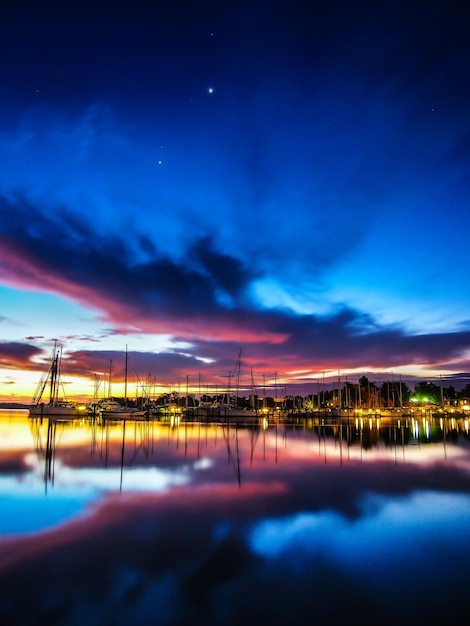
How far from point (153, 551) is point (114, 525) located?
3.44 metres

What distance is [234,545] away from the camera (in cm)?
1373

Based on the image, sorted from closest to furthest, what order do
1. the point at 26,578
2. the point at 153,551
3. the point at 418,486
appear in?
the point at 26,578, the point at 153,551, the point at 418,486

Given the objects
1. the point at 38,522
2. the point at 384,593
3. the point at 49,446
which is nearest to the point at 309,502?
the point at 384,593

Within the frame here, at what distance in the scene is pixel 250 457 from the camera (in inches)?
1348

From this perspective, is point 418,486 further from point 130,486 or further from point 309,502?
point 130,486

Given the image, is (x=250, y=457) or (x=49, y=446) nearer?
(x=250, y=457)

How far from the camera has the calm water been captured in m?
9.62

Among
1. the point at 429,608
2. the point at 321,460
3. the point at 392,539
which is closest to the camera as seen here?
the point at 429,608

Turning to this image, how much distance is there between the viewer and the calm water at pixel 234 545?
962 centimetres

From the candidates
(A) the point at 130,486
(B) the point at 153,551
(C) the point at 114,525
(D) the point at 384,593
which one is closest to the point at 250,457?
(A) the point at 130,486

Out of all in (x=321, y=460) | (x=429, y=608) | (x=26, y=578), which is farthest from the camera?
(x=321, y=460)

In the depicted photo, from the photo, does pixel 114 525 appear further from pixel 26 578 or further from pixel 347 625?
pixel 347 625

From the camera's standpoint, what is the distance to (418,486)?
2286 cm

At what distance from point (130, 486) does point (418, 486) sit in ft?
47.5
